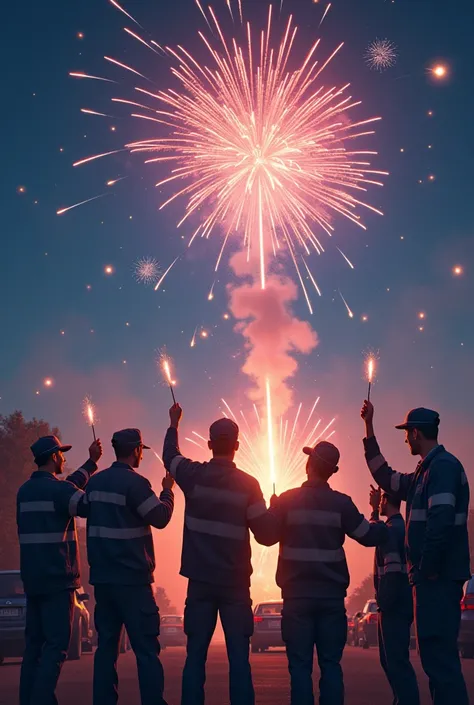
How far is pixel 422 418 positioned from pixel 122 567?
2.64 meters

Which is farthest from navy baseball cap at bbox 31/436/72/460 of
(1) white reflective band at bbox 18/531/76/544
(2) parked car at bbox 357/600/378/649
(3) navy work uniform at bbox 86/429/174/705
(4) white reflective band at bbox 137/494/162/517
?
(2) parked car at bbox 357/600/378/649

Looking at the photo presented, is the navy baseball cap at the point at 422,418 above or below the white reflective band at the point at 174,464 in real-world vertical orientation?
above

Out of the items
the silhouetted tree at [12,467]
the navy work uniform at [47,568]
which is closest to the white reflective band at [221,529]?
the navy work uniform at [47,568]

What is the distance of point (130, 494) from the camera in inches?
301

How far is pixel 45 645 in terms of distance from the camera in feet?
25.7

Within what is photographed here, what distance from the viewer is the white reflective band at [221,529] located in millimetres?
7305

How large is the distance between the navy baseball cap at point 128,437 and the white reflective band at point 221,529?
954 millimetres

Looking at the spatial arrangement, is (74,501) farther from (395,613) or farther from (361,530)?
(395,613)

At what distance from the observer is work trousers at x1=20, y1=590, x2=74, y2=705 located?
757cm

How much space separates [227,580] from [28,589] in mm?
1976

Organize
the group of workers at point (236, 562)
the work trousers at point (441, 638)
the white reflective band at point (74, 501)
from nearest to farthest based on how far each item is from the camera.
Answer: the work trousers at point (441, 638) → the group of workers at point (236, 562) → the white reflective band at point (74, 501)

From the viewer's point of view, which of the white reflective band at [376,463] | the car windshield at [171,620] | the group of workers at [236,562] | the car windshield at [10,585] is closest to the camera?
the group of workers at [236,562]

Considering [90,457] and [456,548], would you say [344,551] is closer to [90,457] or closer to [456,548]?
[456,548]

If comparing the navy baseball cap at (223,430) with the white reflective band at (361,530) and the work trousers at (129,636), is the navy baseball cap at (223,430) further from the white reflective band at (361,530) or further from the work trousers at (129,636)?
the work trousers at (129,636)
